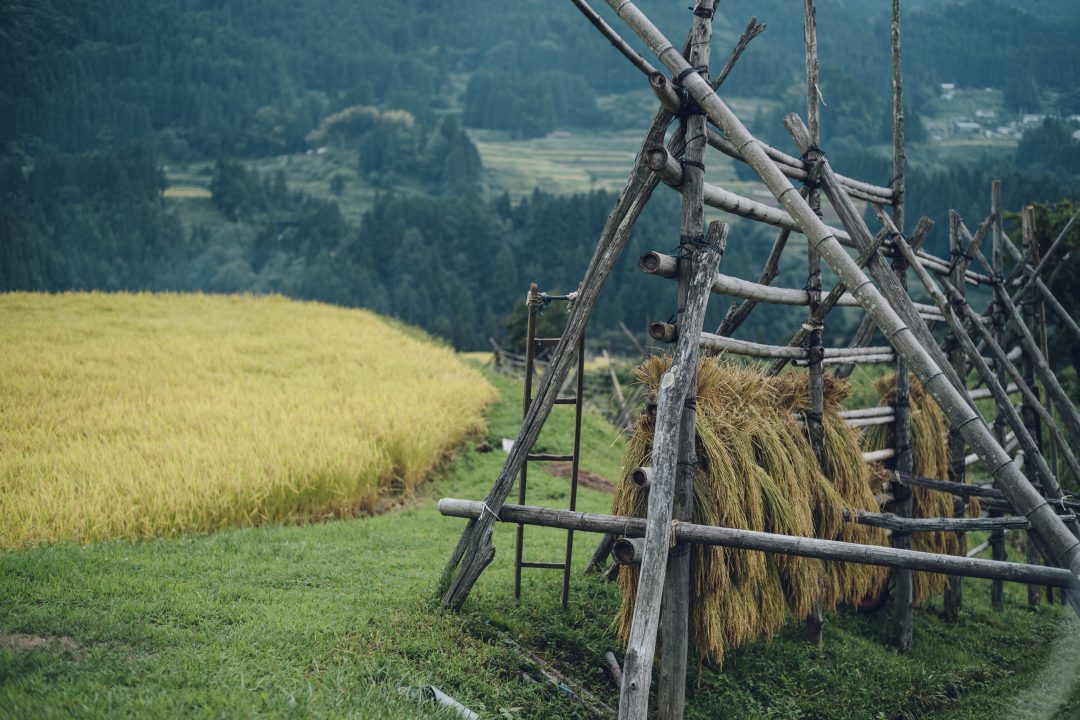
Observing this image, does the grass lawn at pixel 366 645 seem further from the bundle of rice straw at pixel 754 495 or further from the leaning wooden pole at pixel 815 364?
the bundle of rice straw at pixel 754 495

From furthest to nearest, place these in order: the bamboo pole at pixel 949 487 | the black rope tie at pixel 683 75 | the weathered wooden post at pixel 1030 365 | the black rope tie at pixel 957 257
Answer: the weathered wooden post at pixel 1030 365
the black rope tie at pixel 957 257
the bamboo pole at pixel 949 487
the black rope tie at pixel 683 75

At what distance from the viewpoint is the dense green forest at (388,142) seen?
126 feet

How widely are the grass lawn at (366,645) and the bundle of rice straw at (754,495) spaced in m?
0.41

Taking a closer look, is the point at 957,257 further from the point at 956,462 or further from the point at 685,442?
the point at 685,442

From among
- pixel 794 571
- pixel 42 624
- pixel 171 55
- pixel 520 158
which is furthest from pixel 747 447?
pixel 171 55

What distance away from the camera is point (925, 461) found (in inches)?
250

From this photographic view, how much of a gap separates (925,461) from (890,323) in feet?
9.89

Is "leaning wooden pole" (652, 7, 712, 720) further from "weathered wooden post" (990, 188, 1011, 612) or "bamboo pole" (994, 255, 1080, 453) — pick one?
"weathered wooden post" (990, 188, 1011, 612)

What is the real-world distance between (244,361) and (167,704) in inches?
388

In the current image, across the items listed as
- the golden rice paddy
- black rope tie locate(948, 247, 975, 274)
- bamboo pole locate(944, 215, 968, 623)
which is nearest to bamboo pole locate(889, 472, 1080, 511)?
bamboo pole locate(944, 215, 968, 623)

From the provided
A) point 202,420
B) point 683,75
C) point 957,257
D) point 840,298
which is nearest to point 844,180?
point 840,298

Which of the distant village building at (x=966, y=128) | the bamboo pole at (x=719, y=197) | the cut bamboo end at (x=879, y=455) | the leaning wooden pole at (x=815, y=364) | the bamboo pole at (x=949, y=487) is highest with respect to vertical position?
A: the distant village building at (x=966, y=128)

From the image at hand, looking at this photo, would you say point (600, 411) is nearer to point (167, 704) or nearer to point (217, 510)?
point (217, 510)

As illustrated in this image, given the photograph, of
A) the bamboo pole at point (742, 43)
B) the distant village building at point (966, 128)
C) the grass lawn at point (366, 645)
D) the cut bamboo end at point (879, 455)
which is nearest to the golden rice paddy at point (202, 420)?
the grass lawn at point (366, 645)
